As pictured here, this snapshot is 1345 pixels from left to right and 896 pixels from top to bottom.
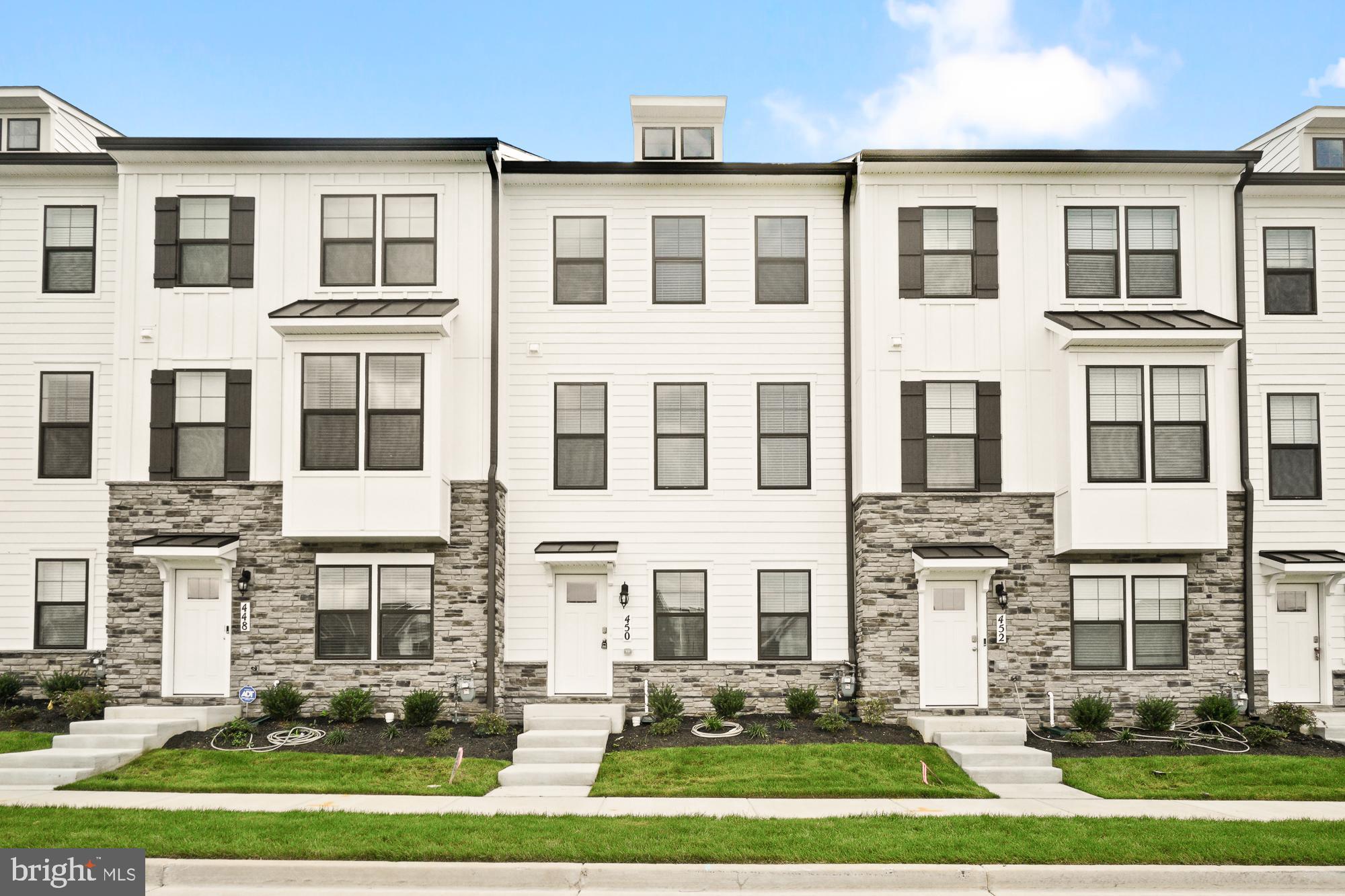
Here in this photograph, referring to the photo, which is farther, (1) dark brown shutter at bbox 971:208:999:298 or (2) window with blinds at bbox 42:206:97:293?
(2) window with blinds at bbox 42:206:97:293

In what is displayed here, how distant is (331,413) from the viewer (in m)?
16.9

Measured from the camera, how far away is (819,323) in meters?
18.4

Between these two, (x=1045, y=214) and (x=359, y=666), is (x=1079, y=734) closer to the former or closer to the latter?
(x=1045, y=214)

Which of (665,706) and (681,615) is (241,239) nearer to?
(681,615)

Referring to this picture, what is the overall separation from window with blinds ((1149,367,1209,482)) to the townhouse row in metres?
0.05

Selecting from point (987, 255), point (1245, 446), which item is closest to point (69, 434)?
point (987, 255)

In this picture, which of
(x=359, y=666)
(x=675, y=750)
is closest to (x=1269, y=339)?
(x=675, y=750)

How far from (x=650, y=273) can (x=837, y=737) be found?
25.8 ft

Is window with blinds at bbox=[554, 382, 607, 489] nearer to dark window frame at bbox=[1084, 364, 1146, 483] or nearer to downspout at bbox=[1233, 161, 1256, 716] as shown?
dark window frame at bbox=[1084, 364, 1146, 483]

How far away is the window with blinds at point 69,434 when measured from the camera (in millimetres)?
18578

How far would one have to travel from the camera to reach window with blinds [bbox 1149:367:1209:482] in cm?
1698

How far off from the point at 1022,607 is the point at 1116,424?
312cm

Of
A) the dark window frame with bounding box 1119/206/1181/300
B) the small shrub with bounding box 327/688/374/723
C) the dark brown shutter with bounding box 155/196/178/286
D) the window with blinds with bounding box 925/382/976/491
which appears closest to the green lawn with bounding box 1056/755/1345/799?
the window with blinds with bounding box 925/382/976/491

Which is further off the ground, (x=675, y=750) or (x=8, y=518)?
(x=8, y=518)
